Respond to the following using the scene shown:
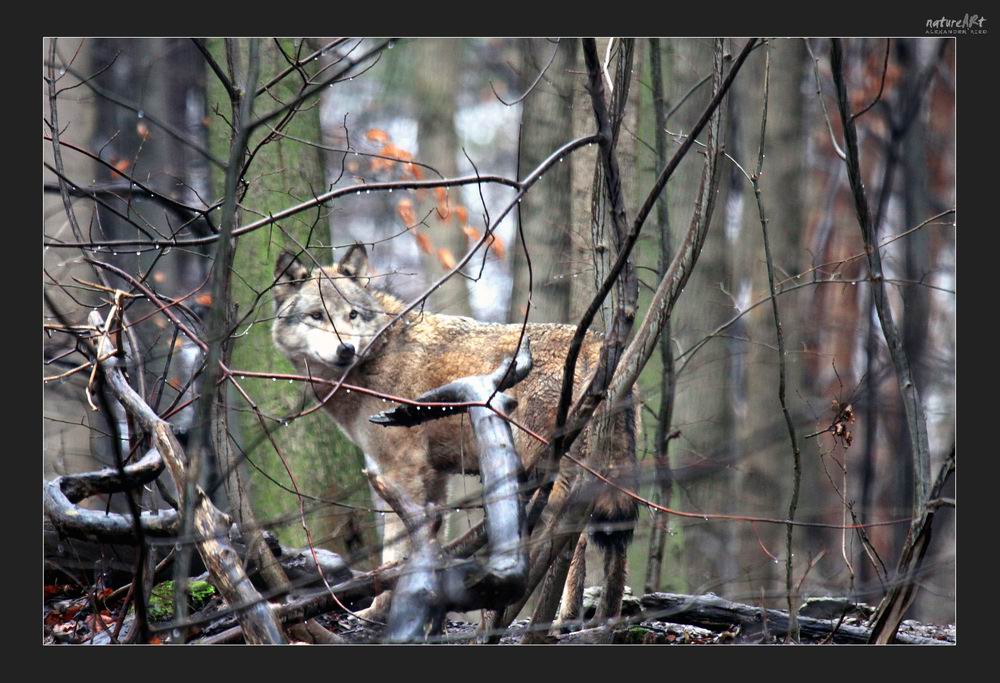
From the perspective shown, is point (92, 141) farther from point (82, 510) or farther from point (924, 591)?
point (924, 591)

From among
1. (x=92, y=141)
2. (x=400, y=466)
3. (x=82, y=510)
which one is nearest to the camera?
(x=82, y=510)

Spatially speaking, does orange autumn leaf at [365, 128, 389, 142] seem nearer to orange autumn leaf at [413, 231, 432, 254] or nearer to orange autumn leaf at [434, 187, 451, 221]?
orange autumn leaf at [434, 187, 451, 221]

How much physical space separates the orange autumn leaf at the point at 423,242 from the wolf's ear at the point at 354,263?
229 mm

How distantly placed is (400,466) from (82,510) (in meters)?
1.51

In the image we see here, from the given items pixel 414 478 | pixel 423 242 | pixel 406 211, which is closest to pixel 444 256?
pixel 423 242

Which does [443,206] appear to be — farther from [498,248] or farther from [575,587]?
[575,587]

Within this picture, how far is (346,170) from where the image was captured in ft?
11.7

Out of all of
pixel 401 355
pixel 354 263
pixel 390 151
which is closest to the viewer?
pixel 354 263

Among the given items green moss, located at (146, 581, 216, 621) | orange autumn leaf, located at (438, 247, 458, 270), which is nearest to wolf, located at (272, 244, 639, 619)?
orange autumn leaf, located at (438, 247, 458, 270)

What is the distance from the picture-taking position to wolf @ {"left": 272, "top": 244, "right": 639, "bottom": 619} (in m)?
3.52

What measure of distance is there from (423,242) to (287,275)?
1.78 feet

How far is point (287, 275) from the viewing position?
141 inches

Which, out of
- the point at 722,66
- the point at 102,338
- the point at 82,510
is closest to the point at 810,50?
the point at 722,66

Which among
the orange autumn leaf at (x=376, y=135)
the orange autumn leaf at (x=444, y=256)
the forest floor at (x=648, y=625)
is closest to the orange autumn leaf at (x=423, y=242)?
the orange autumn leaf at (x=444, y=256)
